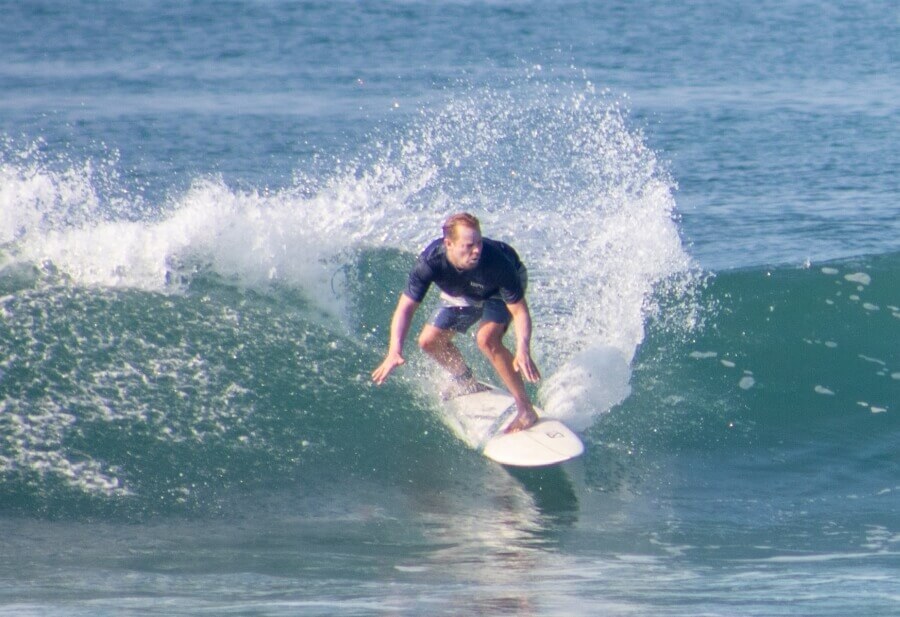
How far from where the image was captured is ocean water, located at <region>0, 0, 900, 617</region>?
22.1ft

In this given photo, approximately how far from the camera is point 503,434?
27.5 ft

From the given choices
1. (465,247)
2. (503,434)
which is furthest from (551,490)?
(465,247)

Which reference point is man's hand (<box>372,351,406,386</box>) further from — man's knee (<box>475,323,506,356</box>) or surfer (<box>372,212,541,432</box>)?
man's knee (<box>475,323,506,356</box>)

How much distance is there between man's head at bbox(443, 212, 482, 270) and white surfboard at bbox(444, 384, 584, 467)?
1499mm

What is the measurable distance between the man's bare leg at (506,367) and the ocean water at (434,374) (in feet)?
1.21

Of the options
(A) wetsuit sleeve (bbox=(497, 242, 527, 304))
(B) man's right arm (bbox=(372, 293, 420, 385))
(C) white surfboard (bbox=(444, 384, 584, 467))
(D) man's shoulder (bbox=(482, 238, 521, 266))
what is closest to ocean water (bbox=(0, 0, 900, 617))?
(C) white surfboard (bbox=(444, 384, 584, 467))

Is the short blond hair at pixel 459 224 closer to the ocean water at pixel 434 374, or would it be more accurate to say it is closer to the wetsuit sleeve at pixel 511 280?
the wetsuit sleeve at pixel 511 280

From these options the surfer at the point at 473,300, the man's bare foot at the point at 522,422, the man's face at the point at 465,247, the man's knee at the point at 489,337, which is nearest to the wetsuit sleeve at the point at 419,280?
the surfer at the point at 473,300

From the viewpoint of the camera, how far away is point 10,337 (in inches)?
363

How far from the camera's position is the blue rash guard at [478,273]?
7660 millimetres

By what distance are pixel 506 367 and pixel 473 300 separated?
20.1 inches

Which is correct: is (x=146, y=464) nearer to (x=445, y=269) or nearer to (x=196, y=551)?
(x=196, y=551)

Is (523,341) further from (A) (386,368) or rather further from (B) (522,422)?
(B) (522,422)

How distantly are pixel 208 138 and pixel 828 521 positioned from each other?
13.2 m
